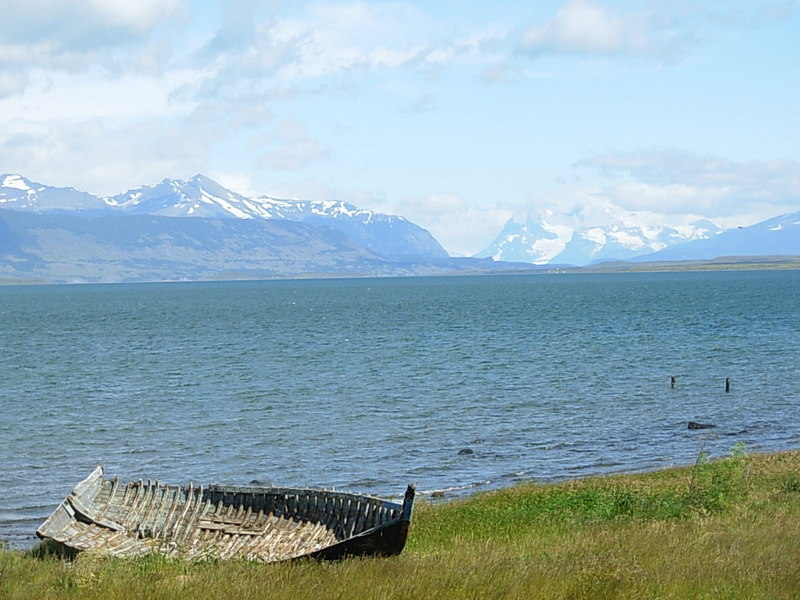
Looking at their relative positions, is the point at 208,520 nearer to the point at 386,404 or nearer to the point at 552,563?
the point at 552,563

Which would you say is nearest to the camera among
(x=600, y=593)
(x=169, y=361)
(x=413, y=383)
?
(x=600, y=593)

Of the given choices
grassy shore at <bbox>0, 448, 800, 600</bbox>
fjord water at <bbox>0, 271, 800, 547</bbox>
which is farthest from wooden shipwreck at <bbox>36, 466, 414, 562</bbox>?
fjord water at <bbox>0, 271, 800, 547</bbox>

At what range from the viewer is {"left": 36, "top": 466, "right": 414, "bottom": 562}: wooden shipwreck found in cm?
2152

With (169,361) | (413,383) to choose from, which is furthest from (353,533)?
(169,361)

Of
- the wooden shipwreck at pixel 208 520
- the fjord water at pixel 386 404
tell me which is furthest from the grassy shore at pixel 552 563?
the fjord water at pixel 386 404

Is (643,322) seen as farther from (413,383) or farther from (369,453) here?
(369,453)

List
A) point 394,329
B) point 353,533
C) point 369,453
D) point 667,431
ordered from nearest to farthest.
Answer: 1. point 353,533
2. point 369,453
3. point 667,431
4. point 394,329

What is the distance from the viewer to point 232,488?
24.4 meters

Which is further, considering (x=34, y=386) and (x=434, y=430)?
(x=34, y=386)

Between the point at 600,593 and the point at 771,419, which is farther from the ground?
the point at 600,593

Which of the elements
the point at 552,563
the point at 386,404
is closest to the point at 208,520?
the point at 552,563

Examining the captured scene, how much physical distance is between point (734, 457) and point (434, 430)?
24494 millimetres

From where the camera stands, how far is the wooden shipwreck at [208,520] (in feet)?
70.6

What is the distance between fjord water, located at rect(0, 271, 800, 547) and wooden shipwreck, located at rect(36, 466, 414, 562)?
21.6 ft
